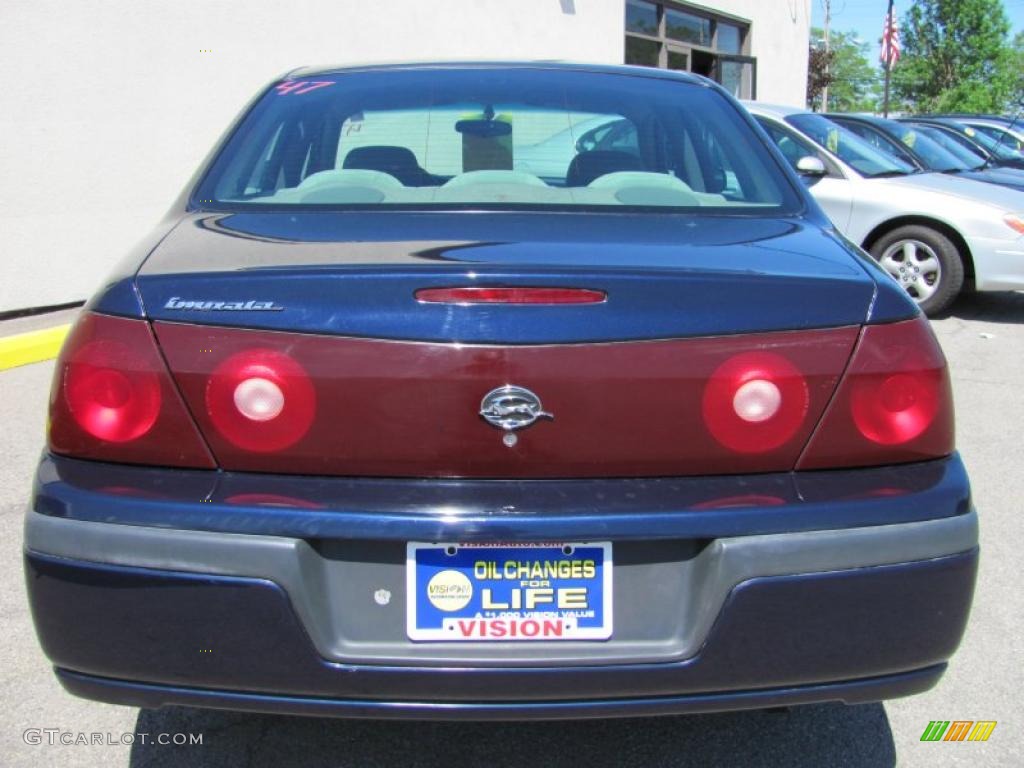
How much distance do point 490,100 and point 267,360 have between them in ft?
4.61

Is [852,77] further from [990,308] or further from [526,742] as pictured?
[526,742]

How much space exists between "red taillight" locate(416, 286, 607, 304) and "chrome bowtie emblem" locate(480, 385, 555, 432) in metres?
0.16

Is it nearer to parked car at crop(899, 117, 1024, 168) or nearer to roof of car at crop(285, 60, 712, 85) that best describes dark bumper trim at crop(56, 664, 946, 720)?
roof of car at crop(285, 60, 712, 85)

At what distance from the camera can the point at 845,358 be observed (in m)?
1.90

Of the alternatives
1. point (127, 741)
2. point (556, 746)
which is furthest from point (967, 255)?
point (127, 741)

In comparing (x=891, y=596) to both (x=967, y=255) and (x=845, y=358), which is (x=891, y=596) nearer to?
(x=845, y=358)

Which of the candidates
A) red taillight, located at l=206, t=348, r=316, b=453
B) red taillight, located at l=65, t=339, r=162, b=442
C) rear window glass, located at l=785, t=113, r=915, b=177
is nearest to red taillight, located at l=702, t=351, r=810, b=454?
red taillight, located at l=206, t=348, r=316, b=453

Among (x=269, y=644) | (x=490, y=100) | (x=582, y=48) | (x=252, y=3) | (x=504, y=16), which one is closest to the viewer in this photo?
(x=269, y=644)

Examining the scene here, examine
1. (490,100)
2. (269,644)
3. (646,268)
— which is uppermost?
(490,100)

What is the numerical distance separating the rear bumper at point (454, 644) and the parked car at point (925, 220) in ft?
18.9

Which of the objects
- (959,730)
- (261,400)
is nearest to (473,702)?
(261,400)

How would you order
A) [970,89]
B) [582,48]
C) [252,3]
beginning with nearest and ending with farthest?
[252,3] → [582,48] → [970,89]

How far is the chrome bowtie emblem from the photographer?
1.83 m

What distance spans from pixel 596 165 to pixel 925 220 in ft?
17.9
